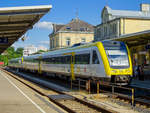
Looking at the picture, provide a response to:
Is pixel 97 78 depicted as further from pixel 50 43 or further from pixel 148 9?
pixel 50 43

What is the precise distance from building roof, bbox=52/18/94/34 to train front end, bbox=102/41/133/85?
182 ft

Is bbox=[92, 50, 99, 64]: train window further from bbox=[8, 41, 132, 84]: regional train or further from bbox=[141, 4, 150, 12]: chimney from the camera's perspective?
bbox=[141, 4, 150, 12]: chimney

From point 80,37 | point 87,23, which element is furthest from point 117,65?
point 87,23

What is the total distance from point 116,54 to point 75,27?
5838 centimetres

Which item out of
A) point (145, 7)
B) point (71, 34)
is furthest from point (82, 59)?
point (71, 34)

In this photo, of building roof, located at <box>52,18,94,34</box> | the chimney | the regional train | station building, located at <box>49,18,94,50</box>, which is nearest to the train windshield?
the regional train

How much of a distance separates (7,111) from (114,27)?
38.4 m

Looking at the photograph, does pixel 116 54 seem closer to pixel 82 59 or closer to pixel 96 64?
pixel 96 64

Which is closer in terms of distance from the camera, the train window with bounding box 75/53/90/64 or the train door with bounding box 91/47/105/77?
the train door with bounding box 91/47/105/77

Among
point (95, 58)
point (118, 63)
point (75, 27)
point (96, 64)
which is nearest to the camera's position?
point (118, 63)

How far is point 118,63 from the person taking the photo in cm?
1557

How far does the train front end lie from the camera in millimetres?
15234

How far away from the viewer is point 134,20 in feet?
159

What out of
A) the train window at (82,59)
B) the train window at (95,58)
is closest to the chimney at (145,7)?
the train window at (82,59)
